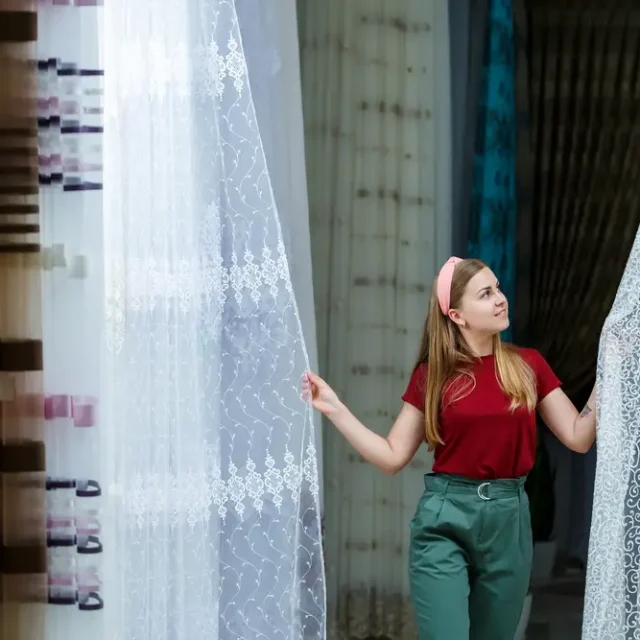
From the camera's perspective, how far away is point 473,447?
2572 mm

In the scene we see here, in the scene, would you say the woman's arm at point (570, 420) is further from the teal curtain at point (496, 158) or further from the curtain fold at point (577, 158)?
the curtain fold at point (577, 158)

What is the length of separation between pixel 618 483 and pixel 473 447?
1.21ft

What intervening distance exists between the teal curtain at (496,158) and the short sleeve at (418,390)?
102 centimetres

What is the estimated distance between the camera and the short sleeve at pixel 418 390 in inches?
107

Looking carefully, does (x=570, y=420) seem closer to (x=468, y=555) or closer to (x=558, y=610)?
(x=468, y=555)

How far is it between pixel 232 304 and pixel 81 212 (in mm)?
398

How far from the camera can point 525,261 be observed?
388 cm

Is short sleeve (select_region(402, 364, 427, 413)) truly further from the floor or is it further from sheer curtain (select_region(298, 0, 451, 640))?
the floor

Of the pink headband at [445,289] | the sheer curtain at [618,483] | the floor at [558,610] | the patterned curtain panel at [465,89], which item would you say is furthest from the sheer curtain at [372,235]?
the sheer curtain at [618,483]

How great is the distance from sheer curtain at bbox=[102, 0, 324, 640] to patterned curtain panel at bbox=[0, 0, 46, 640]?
6.3 inches

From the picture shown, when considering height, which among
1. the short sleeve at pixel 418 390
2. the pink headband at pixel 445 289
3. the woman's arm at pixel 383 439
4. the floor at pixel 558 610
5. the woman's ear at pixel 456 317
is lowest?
the floor at pixel 558 610

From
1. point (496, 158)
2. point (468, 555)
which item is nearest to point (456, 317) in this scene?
point (468, 555)

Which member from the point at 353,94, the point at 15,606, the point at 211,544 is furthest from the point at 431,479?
the point at 353,94

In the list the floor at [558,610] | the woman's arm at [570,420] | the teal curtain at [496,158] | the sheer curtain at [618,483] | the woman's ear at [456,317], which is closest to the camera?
the sheer curtain at [618,483]
